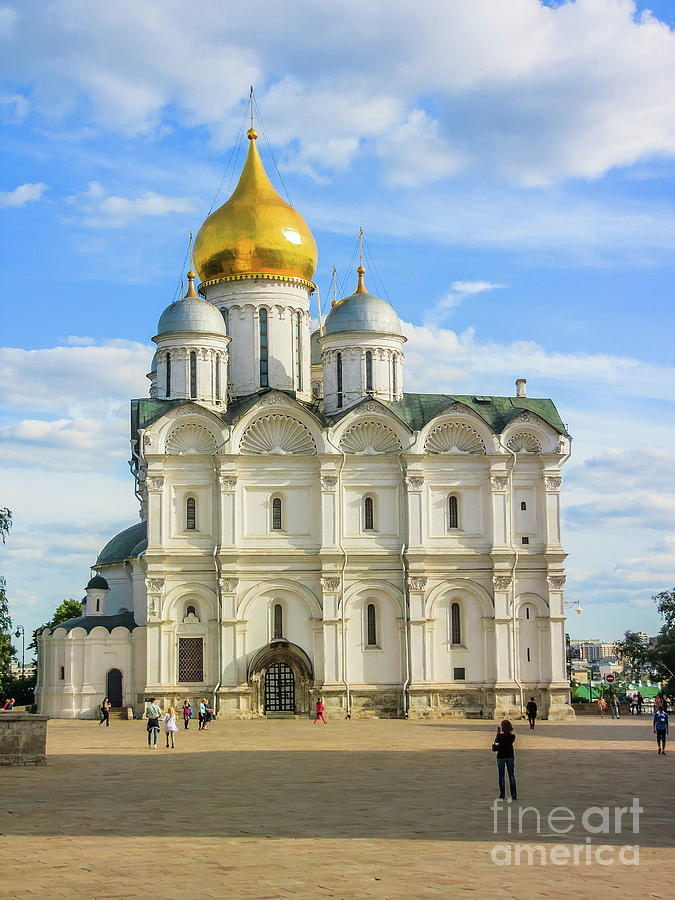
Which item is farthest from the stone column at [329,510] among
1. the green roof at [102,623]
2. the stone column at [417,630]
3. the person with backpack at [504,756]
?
the person with backpack at [504,756]

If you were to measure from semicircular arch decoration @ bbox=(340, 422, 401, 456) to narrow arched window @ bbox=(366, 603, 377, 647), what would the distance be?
18.8 feet

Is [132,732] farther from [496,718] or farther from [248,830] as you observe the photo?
[248,830]

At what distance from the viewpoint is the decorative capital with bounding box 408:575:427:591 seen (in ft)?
147

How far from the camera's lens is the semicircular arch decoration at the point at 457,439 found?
152 feet

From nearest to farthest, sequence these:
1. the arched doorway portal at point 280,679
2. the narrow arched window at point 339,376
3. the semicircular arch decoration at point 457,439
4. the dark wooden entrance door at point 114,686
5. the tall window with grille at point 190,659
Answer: the arched doorway portal at point 280,679 < the tall window with grille at point 190,659 < the dark wooden entrance door at point 114,686 < the semicircular arch decoration at point 457,439 < the narrow arched window at point 339,376

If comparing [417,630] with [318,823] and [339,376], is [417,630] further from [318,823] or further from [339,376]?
[318,823]

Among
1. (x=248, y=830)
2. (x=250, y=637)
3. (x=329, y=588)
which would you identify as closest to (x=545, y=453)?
(x=329, y=588)

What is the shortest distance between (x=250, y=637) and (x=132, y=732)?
28.0 feet

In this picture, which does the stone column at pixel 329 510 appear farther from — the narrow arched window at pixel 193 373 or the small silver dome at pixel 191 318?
the small silver dome at pixel 191 318

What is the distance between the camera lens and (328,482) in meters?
44.8

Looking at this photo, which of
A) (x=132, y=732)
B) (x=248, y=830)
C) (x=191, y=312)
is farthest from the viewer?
(x=191, y=312)

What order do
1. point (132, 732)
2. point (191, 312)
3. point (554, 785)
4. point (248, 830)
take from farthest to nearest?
point (191, 312) < point (132, 732) < point (554, 785) < point (248, 830)

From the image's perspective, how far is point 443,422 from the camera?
46.1m

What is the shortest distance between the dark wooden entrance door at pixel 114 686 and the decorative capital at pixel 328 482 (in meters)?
10.1
